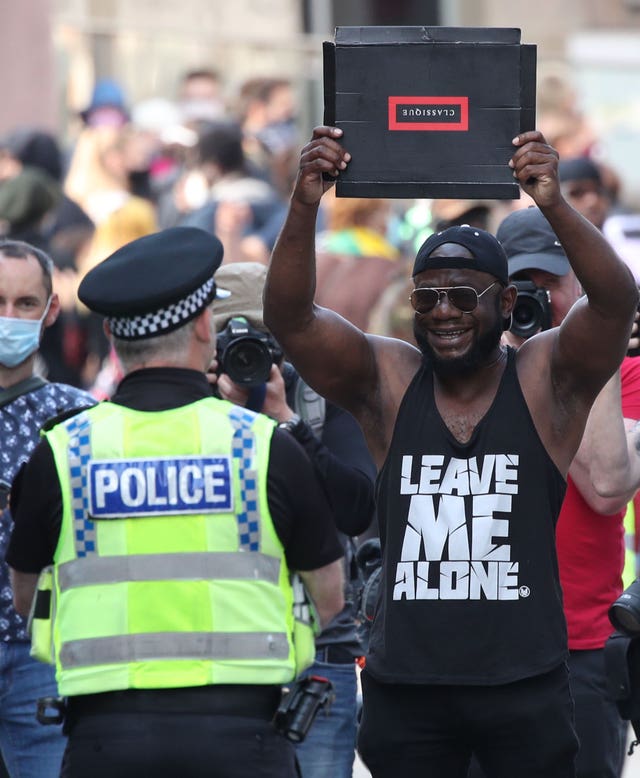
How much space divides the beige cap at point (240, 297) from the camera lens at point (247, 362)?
1.37 ft

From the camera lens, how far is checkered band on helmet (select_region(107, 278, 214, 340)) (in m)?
4.27

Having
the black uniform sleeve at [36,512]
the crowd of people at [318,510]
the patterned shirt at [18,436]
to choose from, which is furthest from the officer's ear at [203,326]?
the patterned shirt at [18,436]

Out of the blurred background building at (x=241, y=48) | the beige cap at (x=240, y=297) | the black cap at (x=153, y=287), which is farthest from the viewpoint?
the blurred background building at (x=241, y=48)

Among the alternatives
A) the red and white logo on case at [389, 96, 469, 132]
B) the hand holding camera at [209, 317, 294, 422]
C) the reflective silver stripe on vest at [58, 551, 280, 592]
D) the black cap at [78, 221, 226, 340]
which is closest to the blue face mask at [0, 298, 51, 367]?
the hand holding camera at [209, 317, 294, 422]

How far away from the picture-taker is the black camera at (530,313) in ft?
17.8

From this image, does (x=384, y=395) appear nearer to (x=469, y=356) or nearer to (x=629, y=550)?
(x=469, y=356)

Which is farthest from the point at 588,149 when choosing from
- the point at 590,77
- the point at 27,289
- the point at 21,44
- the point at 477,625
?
the point at 477,625

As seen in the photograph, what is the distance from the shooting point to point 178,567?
4.07 m

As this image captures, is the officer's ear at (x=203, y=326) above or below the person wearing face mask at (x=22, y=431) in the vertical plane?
above

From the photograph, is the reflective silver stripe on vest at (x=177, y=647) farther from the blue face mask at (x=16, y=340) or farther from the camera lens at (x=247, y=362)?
the blue face mask at (x=16, y=340)

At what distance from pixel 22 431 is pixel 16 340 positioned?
293 millimetres

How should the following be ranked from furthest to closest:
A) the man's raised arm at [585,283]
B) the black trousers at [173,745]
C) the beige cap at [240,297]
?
the beige cap at [240,297] < the man's raised arm at [585,283] < the black trousers at [173,745]

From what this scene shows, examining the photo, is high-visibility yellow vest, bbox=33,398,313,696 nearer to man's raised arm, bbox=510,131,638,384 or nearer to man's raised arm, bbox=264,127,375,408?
man's raised arm, bbox=264,127,375,408

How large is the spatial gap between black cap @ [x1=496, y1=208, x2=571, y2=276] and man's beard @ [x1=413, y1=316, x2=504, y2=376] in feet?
3.33
